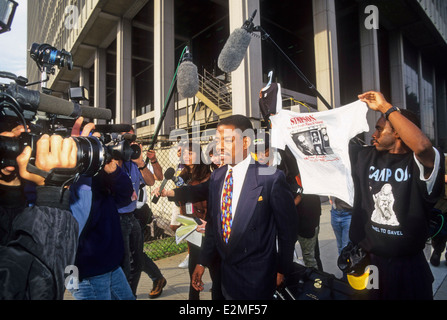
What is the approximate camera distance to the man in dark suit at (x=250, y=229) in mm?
1918

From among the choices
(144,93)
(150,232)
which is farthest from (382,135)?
(144,93)

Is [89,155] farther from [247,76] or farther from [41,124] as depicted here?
[247,76]

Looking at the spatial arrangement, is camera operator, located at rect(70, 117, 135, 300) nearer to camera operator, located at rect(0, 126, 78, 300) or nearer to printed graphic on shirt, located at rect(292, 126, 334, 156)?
camera operator, located at rect(0, 126, 78, 300)

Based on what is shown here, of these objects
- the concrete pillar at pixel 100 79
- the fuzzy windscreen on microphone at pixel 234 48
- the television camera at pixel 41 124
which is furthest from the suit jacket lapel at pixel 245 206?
the concrete pillar at pixel 100 79

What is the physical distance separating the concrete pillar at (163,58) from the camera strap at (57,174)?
408 inches

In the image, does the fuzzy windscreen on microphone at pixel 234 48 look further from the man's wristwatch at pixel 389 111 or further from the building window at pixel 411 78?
the building window at pixel 411 78

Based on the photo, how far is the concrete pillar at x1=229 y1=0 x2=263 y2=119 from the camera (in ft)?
25.3

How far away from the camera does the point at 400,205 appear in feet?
6.13

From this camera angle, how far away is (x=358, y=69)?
17.2 metres

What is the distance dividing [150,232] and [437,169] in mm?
6919

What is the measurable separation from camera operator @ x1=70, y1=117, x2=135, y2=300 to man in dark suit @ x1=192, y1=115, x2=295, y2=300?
2.30 ft

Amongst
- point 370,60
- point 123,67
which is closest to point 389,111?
point 370,60

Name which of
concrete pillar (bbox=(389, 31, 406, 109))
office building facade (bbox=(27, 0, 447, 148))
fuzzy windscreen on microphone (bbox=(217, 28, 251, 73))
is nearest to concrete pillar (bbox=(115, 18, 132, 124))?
office building facade (bbox=(27, 0, 447, 148))
